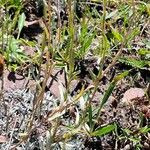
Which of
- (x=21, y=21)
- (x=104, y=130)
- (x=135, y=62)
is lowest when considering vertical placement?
(x=104, y=130)

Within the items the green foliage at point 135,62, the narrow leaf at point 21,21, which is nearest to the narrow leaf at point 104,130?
the green foliage at point 135,62

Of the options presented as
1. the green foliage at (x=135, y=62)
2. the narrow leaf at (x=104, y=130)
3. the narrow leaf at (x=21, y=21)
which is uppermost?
the narrow leaf at (x=21, y=21)

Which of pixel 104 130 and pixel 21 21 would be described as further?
pixel 21 21

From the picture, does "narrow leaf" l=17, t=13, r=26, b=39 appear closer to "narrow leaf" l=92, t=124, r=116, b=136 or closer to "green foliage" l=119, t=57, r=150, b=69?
"green foliage" l=119, t=57, r=150, b=69

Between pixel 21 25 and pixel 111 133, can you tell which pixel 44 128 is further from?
pixel 21 25

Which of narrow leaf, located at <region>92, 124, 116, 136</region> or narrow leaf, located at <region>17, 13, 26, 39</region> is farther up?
narrow leaf, located at <region>17, 13, 26, 39</region>

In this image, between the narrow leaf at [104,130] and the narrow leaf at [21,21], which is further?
the narrow leaf at [21,21]

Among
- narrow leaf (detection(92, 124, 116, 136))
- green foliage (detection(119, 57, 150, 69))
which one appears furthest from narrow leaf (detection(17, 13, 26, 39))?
narrow leaf (detection(92, 124, 116, 136))

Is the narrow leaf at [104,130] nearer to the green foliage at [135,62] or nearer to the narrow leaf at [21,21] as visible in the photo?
the green foliage at [135,62]

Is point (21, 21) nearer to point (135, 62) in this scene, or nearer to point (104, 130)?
point (135, 62)

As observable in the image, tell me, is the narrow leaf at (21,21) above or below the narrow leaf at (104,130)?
above

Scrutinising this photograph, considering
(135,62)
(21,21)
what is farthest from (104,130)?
(21,21)
